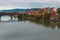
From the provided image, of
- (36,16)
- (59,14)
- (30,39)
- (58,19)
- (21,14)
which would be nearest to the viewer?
(30,39)

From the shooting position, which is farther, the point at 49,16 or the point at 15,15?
the point at 15,15

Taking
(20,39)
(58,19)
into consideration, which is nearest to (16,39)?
(20,39)

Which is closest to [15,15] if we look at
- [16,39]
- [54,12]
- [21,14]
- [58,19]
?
[21,14]

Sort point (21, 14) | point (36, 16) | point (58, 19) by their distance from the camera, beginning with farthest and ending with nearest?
point (21, 14) → point (36, 16) → point (58, 19)

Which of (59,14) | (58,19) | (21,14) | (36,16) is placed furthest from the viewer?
(21,14)

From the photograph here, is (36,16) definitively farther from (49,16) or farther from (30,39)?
(30,39)

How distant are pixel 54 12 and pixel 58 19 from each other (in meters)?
1.73

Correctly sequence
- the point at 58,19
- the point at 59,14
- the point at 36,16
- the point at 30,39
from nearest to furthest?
the point at 30,39, the point at 58,19, the point at 59,14, the point at 36,16

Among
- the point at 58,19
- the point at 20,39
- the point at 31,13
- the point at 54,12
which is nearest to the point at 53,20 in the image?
the point at 58,19

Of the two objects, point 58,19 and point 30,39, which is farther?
point 58,19

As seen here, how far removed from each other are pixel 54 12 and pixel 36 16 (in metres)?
1.90

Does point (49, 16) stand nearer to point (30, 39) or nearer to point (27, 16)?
point (27, 16)

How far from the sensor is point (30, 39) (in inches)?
247

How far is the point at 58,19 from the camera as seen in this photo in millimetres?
14109
